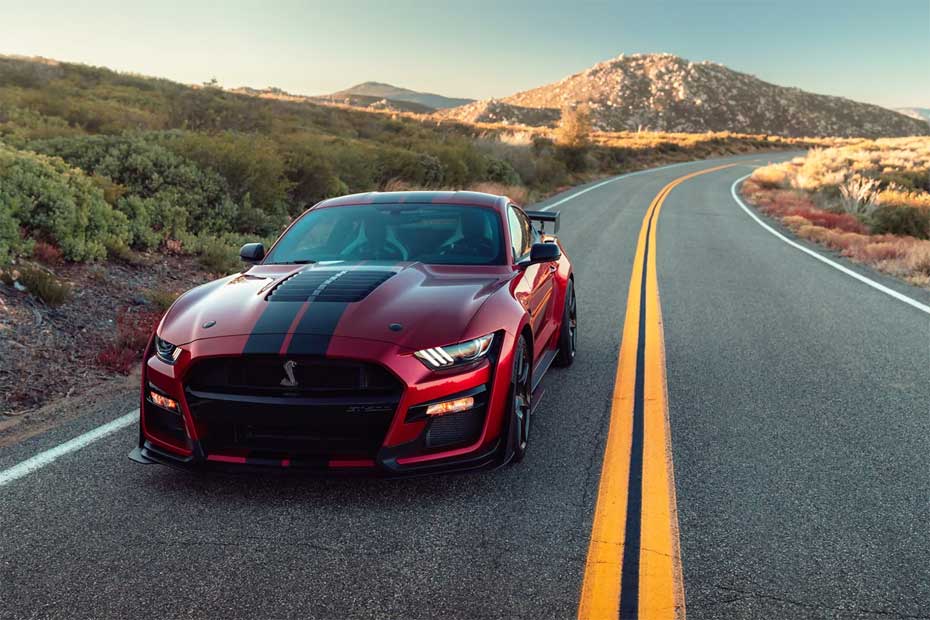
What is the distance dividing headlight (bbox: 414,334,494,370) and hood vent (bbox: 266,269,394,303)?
563 mm

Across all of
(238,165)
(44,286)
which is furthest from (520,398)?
(238,165)

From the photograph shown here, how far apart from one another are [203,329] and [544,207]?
18.7 meters

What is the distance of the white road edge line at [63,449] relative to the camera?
12.8ft

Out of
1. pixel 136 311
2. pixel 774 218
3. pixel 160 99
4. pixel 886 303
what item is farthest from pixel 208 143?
pixel 774 218

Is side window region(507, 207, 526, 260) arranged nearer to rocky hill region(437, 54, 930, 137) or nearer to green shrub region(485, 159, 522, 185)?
green shrub region(485, 159, 522, 185)

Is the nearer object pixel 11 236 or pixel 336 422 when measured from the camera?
pixel 336 422

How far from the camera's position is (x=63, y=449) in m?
4.24

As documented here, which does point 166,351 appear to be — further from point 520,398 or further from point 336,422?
point 520,398

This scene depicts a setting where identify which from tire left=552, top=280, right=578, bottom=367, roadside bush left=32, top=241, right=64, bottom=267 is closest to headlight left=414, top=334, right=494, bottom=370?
tire left=552, top=280, right=578, bottom=367

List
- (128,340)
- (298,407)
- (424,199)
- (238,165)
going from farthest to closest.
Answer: (238,165)
(128,340)
(424,199)
(298,407)

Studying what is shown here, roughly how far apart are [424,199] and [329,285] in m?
1.57

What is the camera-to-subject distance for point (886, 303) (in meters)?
8.91

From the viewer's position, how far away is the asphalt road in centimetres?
276

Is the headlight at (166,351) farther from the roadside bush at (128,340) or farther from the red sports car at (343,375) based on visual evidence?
the roadside bush at (128,340)
